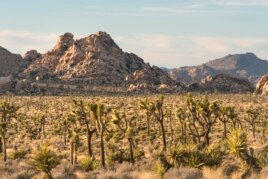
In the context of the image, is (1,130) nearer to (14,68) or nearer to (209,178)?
(209,178)

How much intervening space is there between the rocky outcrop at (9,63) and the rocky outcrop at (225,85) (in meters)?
69.6

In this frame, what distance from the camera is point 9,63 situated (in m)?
177

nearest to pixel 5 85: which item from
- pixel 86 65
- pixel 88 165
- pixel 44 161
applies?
pixel 86 65

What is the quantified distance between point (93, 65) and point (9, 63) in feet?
139

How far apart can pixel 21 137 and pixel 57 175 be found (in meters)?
34.6

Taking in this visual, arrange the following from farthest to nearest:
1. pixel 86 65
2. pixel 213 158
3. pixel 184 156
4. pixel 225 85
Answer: pixel 86 65 → pixel 225 85 → pixel 184 156 → pixel 213 158

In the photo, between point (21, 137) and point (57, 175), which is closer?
point (57, 175)

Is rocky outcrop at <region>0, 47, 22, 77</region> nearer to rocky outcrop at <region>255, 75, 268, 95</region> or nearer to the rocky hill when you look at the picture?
the rocky hill

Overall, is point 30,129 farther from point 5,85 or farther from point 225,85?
point 225,85

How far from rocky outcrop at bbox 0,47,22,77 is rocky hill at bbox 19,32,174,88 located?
6489 millimetres

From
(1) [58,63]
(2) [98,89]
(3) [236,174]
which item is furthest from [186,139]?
(1) [58,63]

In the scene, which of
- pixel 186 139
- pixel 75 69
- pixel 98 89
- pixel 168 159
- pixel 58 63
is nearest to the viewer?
pixel 168 159

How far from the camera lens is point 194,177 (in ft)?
52.9

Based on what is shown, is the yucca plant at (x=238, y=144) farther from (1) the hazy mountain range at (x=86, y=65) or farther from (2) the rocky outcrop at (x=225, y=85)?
(2) the rocky outcrop at (x=225, y=85)
